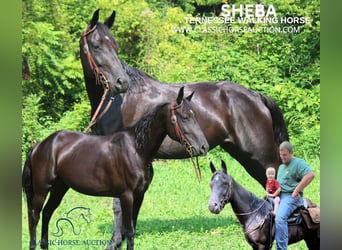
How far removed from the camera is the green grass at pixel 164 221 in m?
5.16

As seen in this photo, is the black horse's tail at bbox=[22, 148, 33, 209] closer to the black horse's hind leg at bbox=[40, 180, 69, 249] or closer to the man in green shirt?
the black horse's hind leg at bbox=[40, 180, 69, 249]

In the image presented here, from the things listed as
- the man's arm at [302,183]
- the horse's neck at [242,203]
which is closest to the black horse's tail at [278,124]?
the man's arm at [302,183]

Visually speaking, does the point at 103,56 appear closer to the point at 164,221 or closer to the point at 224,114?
the point at 224,114

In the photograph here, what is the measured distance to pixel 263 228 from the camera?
4715 millimetres

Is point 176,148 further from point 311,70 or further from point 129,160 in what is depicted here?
point 311,70

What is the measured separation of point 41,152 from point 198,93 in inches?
57.7

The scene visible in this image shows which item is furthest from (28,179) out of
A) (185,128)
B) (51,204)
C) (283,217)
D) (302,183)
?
(302,183)

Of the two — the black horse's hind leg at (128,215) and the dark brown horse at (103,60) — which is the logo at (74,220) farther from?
the dark brown horse at (103,60)

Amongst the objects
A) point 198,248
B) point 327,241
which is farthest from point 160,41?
point 327,241

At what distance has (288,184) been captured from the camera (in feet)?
15.9

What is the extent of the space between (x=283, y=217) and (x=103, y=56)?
6.57ft

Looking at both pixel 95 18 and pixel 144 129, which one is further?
pixel 95 18
